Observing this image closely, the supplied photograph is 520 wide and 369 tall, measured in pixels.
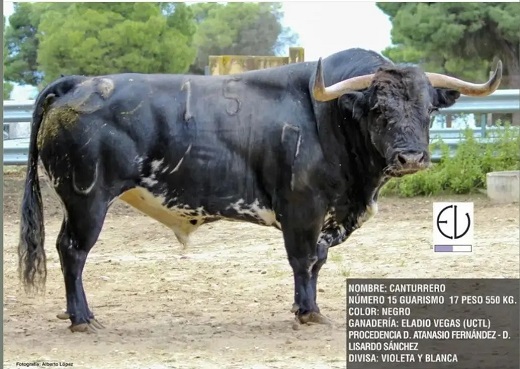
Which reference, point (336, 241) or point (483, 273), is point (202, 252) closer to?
point (336, 241)

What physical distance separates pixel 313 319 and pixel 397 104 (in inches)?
47.6

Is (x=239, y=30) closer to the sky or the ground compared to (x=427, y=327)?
closer to the sky

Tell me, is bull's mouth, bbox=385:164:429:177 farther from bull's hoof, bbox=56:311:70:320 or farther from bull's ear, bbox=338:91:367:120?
bull's hoof, bbox=56:311:70:320

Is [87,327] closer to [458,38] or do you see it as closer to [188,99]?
[188,99]

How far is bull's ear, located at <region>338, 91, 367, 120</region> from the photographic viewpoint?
579 centimetres

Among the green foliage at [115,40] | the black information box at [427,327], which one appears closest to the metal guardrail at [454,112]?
the green foliage at [115,40]

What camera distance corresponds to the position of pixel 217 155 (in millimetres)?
5984

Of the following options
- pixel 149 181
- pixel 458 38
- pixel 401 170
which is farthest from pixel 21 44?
pixel 458 38

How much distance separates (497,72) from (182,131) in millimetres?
1627

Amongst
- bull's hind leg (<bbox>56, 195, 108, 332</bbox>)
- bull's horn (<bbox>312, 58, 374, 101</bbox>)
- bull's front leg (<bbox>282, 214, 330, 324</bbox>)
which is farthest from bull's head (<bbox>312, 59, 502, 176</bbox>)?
bull's hind leg (<bbox>56, 195, 108, 332</bbox>)

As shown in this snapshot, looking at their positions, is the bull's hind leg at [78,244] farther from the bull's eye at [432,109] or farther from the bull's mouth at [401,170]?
the bull's eye at [432,109]

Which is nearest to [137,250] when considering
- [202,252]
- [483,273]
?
[202,252]

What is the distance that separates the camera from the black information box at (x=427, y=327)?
17.6 ft

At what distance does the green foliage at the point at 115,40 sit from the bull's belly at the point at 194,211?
0.79 meters
